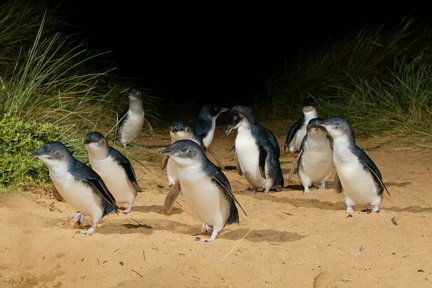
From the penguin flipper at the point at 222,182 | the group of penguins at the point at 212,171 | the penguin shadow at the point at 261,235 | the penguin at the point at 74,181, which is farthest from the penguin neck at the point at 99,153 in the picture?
the penguin shadow at the point at 261,235

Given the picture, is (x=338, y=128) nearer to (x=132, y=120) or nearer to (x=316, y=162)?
(x=316, y=162)

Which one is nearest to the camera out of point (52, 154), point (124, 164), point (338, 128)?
point (52, 154)

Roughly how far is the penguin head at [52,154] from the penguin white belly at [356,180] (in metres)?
2.01

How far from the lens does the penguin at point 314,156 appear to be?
7.32m

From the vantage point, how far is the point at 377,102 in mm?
10195

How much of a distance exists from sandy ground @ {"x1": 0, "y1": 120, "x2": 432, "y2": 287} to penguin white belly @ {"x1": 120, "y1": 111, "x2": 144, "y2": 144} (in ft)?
6.59

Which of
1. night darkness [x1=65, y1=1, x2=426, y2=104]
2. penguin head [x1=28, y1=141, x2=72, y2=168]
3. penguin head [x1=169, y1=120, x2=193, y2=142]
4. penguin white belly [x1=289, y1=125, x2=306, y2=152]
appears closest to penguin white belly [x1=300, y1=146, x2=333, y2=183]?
penguin head [x1=169, y1=120, x2=193, y2=142]

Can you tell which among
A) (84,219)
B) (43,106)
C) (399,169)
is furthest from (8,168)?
(399,169)

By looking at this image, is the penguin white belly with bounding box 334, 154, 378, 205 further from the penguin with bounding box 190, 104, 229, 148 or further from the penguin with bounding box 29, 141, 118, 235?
the penguin with bounding box 190, 104, 229, 148

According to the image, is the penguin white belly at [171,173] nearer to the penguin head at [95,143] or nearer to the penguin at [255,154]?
the penguin at [255,154]

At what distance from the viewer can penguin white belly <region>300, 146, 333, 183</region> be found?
736 cm

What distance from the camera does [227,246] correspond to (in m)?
5.65

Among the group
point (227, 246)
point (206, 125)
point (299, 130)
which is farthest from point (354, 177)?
point (206, 125)

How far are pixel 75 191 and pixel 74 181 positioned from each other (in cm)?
7
